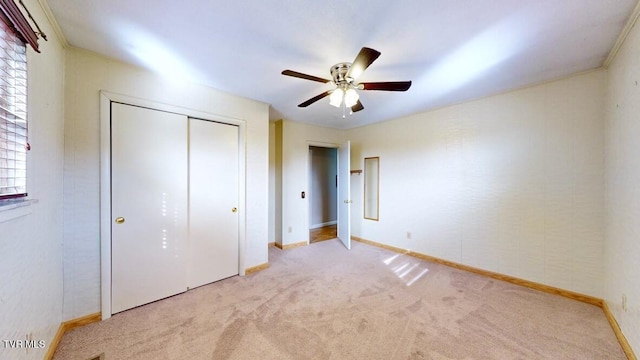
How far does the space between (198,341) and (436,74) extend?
3.29 metres

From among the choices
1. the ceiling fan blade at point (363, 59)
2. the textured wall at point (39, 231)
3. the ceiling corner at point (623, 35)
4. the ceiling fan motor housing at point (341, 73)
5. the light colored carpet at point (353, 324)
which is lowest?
the light colored carpet at point (353, 324)

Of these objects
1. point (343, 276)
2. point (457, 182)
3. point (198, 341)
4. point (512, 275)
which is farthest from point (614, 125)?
point (198, 341)

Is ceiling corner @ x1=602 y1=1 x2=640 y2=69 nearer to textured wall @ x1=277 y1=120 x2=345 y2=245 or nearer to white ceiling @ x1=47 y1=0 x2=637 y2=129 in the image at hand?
white ceiling @ x1=47 y1=0 x2=637 y2=129

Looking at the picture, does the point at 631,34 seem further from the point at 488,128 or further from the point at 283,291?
the point at 283,291

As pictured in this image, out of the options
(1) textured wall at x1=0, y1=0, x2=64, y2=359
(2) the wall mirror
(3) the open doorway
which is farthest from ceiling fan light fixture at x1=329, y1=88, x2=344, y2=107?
(3) the open doorway

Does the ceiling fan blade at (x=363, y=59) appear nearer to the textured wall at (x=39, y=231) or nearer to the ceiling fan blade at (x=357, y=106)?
the ceiling fan blade at (x=357, y=106)

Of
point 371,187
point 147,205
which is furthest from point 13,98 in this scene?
point 371,187

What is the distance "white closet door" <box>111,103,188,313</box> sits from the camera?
82.6 inches

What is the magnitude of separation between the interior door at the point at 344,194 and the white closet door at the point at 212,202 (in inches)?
80.5

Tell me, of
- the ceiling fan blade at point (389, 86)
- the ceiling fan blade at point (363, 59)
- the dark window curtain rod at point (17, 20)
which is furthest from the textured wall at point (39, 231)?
the ceiling fan blade at point (389, 86)

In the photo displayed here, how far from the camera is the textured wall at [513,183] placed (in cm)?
229

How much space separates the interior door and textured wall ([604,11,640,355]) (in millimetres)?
2973

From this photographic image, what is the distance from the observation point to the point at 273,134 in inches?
171

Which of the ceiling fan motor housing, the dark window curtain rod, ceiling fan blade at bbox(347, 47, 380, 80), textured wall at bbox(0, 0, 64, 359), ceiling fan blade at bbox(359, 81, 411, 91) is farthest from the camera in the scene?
the ceiling fan motor housing
